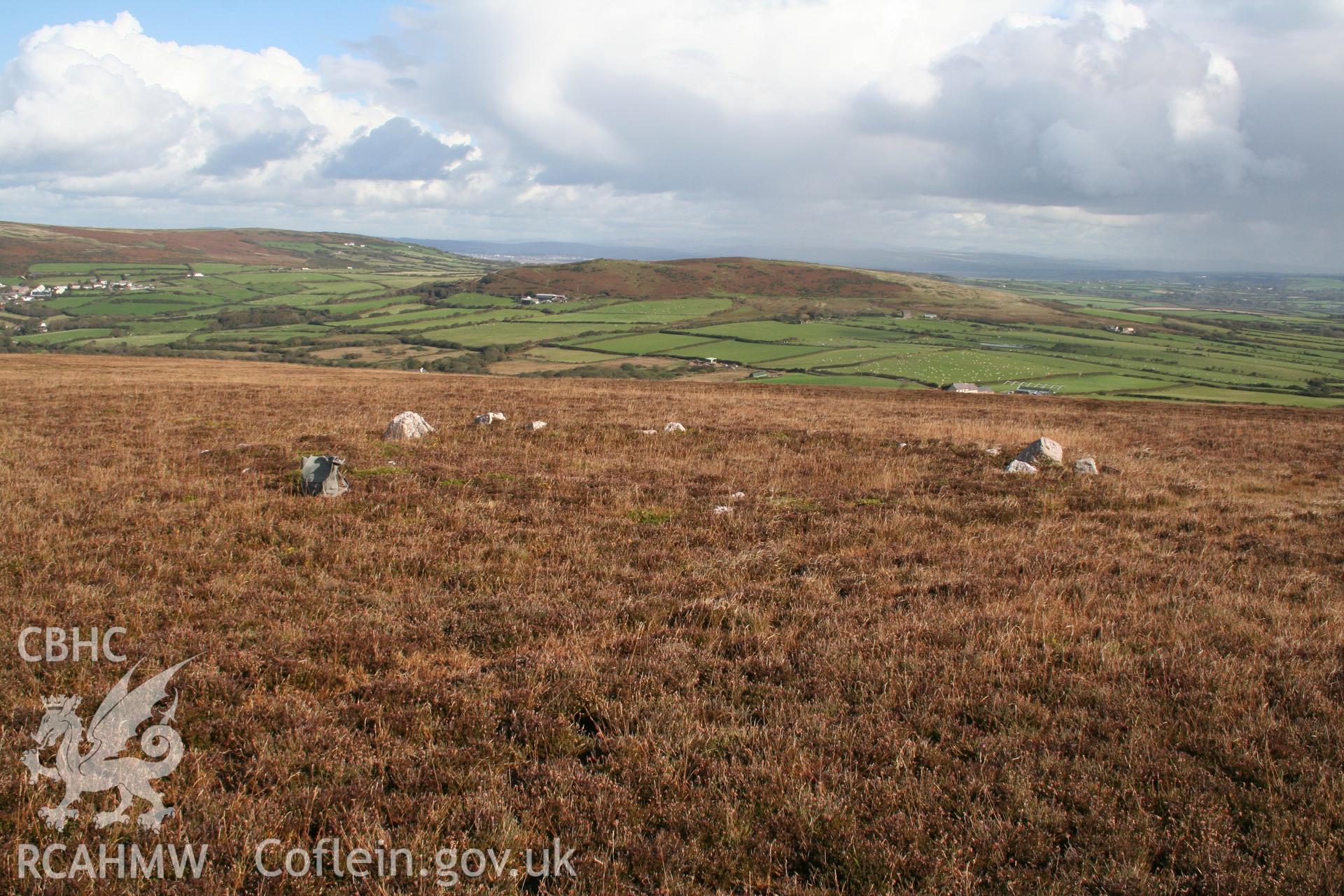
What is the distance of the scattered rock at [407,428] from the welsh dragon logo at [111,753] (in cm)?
1326

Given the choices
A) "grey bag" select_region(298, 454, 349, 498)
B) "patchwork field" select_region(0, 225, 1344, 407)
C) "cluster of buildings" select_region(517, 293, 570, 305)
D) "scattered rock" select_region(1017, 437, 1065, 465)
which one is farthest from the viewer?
"cluster of buildings" select_region(517, 293, 570, 305)

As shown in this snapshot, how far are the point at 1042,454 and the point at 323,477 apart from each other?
1617cm

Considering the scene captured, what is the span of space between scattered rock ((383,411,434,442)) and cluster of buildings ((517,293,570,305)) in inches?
5277

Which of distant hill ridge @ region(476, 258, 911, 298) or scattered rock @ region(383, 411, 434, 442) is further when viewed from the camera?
distant hill ridge @ region(476, 258, 911, 298)

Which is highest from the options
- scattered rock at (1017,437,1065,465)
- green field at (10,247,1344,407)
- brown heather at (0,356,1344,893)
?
green field at (10,247,1344,407)

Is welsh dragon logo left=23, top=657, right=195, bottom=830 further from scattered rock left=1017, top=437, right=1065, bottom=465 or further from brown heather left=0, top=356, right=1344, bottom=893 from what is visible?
scattered rock left=1017, top=437, right=1065, bottom=465

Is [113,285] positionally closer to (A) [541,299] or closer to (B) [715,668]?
(A) [541,299]

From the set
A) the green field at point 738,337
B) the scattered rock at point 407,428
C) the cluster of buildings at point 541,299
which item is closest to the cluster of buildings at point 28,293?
the green field at point 738,337

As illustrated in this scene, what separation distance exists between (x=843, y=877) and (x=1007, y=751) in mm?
1937

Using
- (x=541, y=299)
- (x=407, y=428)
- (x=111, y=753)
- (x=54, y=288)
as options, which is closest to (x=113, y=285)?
(x=54, y=288)

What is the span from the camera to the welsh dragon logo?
16.0 feet

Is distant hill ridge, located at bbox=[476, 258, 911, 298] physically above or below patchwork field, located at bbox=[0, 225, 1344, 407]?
above

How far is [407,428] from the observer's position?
19406mm

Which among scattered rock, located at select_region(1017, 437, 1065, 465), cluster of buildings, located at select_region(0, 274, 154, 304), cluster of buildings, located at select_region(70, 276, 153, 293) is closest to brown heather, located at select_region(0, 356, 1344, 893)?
scattered rock, located at select_region(1017, 437, 1065, 465)
